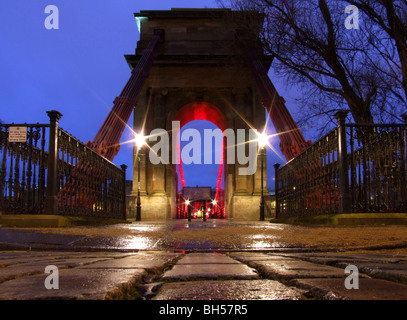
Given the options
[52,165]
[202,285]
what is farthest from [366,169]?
[202,285]

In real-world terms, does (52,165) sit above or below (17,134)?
below

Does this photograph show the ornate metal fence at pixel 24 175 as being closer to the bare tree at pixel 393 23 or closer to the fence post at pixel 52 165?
the fence post at pixel 52 165

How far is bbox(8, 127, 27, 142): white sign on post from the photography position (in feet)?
27.6

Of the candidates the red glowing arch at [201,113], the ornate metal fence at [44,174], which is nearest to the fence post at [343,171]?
the ornate metal fence at [44,174]

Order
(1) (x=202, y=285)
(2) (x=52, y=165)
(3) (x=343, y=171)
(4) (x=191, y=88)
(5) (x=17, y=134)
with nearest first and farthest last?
(1) (x=202, y=285)
(5) (x=17, y=134)
(2) (x=52, y=165)
(3) (x=343, y=171)
(4) (x=191, y=88)

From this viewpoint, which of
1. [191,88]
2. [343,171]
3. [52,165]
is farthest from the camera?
[191,88]

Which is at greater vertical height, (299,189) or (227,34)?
(227,34)

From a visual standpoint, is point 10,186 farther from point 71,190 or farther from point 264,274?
point 264,274

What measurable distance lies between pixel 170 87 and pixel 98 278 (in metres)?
28.5

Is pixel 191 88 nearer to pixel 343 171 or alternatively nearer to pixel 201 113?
pixel 201 113

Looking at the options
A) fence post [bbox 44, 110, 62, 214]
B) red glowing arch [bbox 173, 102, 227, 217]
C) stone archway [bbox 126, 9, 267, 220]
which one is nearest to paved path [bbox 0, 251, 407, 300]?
fence post [bbox 44, 110, 62, 214]

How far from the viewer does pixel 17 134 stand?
849 centimetres
